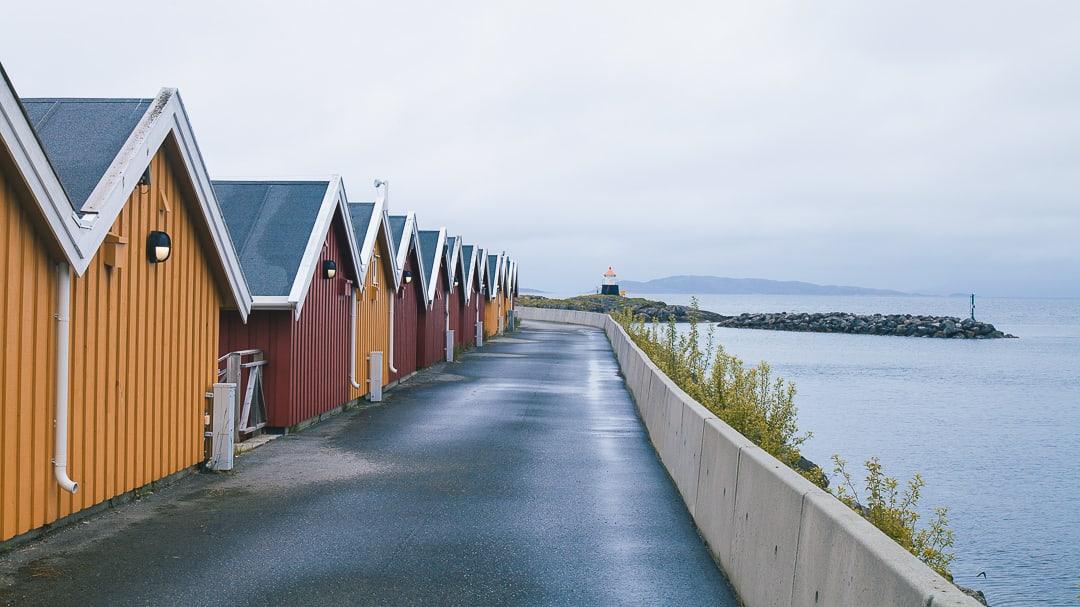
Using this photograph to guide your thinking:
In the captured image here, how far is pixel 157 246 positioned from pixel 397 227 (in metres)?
15.8

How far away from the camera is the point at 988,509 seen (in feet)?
56.6

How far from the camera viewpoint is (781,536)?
19.8 feet

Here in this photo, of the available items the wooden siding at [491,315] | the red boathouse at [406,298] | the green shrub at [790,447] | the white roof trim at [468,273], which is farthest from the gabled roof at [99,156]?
the wooden siding at [491,315]

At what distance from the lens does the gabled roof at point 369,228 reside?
20016mm

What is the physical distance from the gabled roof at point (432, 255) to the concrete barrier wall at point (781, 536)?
62.4 feet

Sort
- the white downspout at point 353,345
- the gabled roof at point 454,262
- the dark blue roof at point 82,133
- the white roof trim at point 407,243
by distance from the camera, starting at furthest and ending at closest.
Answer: the gabled roof at point 454,262
the white roof trim at point 407,243
the white downspout at point 353,345
the dark blue roof at point 82,133

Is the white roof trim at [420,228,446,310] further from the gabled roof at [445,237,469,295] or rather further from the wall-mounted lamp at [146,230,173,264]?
the wall-mounted lamp at [146,230,173,264]

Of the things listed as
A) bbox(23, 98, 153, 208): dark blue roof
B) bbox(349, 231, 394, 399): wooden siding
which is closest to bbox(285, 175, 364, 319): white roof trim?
bbox(349, 231, 394, 399): wooden siding

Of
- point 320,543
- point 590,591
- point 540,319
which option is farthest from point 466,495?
point 540,319

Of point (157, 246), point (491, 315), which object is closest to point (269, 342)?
point (157, 246)

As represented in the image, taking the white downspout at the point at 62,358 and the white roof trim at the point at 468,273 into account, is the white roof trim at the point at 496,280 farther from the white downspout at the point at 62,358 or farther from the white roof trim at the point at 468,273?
the white downspout at the point at 62,358

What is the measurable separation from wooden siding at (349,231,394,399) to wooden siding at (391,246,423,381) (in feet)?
3.57

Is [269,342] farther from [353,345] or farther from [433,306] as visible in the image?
[433,306]

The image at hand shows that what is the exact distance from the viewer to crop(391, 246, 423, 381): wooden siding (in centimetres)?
2462
